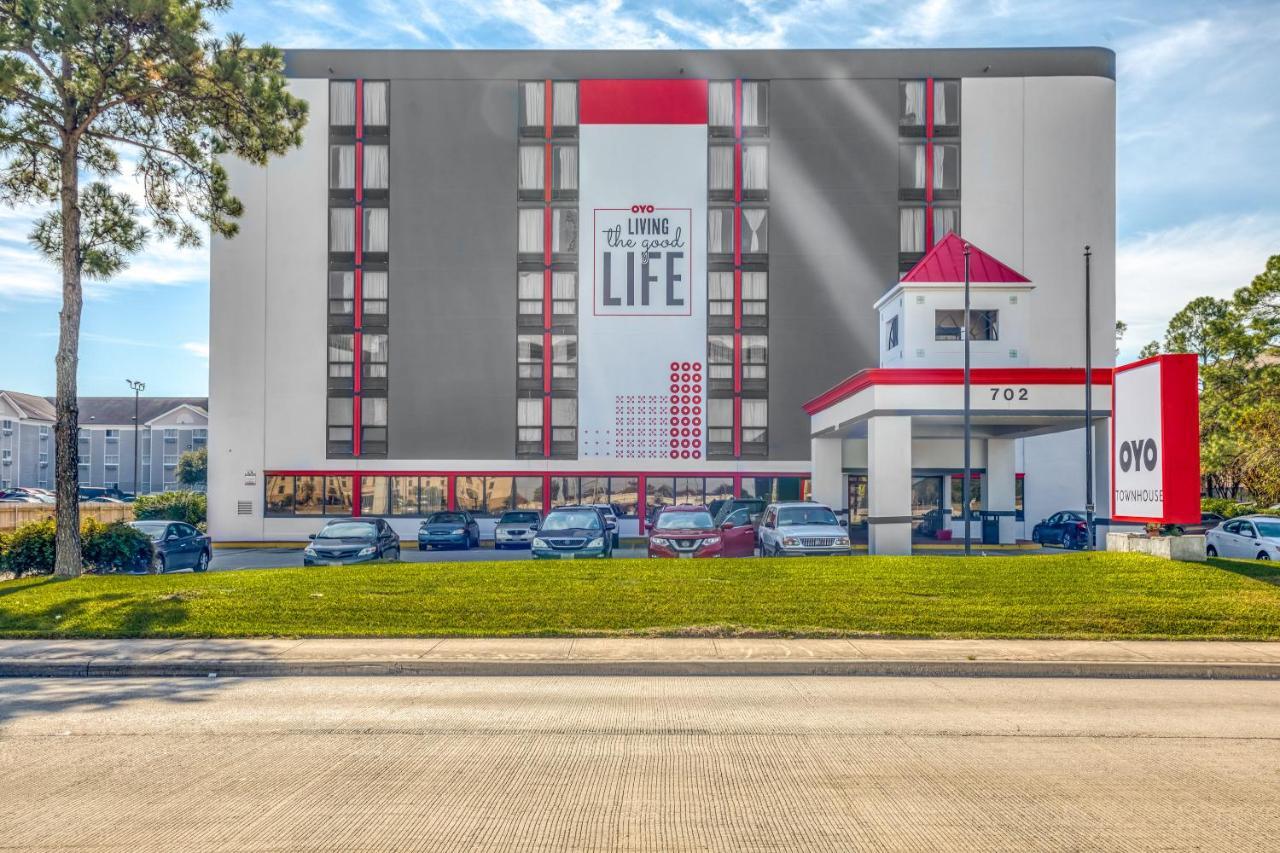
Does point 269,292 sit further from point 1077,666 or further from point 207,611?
point 1077,666

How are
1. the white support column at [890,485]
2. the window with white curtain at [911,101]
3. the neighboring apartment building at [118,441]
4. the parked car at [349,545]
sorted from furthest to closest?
the neighboring apartment building at [118,441] < the window with white curtain at [911,101] < the white support column at [890,485] < the parked car at [349,545]

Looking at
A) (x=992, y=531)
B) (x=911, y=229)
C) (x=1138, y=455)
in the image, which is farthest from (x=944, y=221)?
(x=1138, y=455)

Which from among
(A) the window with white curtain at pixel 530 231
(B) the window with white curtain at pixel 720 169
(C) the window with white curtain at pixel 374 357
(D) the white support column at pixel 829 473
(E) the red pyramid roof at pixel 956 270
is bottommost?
(D) the white support column at pixel 829 473

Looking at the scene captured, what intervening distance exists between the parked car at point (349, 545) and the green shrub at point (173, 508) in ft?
69.5

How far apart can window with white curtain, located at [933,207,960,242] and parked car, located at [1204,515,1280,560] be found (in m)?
19.4

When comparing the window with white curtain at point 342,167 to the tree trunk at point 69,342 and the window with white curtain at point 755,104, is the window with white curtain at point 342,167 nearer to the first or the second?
the window with white curtain at point 755,104

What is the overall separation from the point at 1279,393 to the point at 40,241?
38.7 meters

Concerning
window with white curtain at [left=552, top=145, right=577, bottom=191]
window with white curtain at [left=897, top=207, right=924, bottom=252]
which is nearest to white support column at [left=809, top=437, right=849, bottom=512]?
window with white curtain at [left=897, top=207, right=924, bottom=252]

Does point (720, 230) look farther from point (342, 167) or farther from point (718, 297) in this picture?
point (342, 167)

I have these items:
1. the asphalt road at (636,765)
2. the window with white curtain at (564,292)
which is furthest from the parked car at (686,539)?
the window with white curtain at (564,292)

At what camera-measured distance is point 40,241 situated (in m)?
19.9

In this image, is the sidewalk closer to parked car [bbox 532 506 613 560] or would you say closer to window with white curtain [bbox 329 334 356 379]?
parked car [bbox 532 506 613 560]

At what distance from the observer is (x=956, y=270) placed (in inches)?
1086

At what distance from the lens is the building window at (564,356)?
1623 inches
